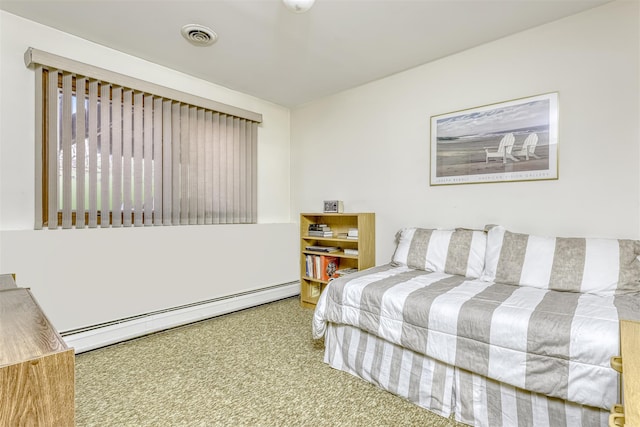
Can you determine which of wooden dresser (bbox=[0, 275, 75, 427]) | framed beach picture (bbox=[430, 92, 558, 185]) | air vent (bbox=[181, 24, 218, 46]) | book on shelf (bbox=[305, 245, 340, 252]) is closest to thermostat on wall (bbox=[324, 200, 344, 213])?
book on shelf (bbox=[305, 245, 340, 252])

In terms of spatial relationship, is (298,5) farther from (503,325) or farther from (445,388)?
(445,388)

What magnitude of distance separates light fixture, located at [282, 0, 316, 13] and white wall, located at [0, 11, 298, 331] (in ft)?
5.09

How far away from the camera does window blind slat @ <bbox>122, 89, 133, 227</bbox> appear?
2576 millimetres

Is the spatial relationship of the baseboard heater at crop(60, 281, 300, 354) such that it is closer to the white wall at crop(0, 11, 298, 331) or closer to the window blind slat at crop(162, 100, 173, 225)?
the white wall at crop(0, 11, 298, 331)

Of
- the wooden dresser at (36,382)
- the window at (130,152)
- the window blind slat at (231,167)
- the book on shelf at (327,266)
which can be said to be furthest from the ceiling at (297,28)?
the wooden dresser at (36,382)

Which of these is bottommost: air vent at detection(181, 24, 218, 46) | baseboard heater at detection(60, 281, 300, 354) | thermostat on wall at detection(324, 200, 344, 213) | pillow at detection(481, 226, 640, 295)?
baseboard heater at detection(60, 281, 300, 354)

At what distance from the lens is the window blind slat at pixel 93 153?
2.40m

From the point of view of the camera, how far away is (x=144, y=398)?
67.9 inches

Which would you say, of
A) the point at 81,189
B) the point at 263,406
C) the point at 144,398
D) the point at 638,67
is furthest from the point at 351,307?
the point at 638,67

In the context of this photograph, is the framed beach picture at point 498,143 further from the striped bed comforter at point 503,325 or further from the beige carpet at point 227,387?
the beige carpet at point 227,387

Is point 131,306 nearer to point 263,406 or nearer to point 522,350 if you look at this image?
point 263,406

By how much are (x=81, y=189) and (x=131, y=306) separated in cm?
100

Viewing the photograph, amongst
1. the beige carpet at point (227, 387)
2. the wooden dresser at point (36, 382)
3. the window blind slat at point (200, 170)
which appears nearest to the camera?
the wooden dresser at point (36, 382)

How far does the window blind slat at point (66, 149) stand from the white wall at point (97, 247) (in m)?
0.16
